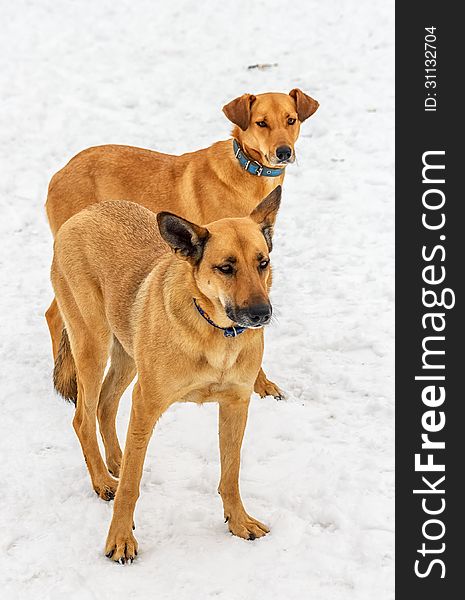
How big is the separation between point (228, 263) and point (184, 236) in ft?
0.97

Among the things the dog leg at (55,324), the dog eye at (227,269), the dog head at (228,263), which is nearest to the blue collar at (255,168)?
the dog leg at (55,324)

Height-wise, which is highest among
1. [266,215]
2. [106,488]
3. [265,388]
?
[266,215]

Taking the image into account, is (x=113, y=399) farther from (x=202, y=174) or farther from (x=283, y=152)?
(x=283, y=152)

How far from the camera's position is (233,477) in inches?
184

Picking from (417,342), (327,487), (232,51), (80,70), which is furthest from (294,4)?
(327,487)

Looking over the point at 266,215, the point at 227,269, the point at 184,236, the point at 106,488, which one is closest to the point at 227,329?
the point at 227,269

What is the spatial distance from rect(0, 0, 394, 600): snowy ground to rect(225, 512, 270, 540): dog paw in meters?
0.06

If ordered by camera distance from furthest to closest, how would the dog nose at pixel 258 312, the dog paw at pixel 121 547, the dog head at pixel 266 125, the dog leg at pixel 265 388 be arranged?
the dog head at pixel 266 125 → the dog leg at pixel 265 388 → the dog paw at pixel 121 547 → the dog nose at pixel 258 312

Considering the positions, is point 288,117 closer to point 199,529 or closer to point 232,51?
point 199,529

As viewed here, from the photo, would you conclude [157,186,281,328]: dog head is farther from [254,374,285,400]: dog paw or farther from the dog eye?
[254,374,285,400]: dog paw

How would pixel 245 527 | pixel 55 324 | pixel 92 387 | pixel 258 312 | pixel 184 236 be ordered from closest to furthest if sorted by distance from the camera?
1. pixel 258 312
2. pixel 184 236
3. pixel 245 527
4. pixel 92 387
5. pixel 55 324

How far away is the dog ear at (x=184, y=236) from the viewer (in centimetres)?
405

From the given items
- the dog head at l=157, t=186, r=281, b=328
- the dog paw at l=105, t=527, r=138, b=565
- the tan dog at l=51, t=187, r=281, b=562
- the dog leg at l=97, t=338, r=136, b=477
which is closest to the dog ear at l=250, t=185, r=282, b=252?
the tan dog at l=51, t=187, r=281, b=562

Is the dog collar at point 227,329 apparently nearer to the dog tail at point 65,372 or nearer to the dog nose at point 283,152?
the dog tail at point 65,372
